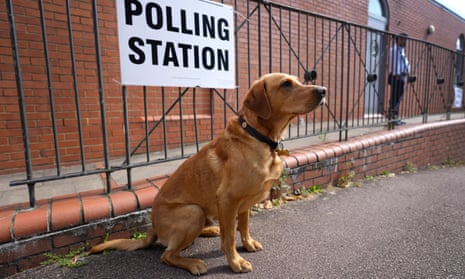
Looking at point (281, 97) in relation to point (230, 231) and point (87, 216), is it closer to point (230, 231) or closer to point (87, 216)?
point (230, 231)

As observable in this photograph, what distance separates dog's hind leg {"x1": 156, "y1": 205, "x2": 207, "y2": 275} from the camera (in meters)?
1.79

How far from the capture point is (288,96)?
1.85 m

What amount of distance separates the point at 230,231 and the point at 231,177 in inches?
14.1

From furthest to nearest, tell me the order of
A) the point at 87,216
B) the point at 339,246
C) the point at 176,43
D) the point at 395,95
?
the point at 395,95 < the point at 176,43 < the point at 339,246 < the point at 87,216

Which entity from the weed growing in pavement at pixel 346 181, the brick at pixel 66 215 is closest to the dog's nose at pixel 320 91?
the brick at pixel 66 215

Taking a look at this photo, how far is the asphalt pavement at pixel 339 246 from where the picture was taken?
71.9 inches

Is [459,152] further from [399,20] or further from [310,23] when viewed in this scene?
[399,20]

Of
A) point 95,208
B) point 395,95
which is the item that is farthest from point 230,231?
point 395,95

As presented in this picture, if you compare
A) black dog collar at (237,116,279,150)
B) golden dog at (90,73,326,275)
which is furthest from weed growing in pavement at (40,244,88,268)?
black dog collar at (237,116,279,150)

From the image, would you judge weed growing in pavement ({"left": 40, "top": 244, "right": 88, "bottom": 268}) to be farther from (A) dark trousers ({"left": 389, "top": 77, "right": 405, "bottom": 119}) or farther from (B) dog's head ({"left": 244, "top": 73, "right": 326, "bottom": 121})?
(A) dark trousers ({"left": 389, "top": 77, "right": 405, "bottom": 119})

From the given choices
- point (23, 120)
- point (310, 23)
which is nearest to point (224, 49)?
point (23, 120)

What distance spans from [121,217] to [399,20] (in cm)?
1167

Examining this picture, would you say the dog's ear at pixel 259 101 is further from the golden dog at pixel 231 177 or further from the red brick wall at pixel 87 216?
the red brick wall at pixel 87 216

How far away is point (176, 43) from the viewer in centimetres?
249
